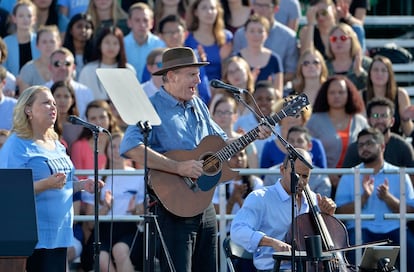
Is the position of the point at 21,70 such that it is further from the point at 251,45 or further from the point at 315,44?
the point at 315,44

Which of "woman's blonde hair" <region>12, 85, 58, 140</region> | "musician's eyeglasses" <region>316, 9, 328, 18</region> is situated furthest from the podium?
"musician's eyeglasses" <region>316, 9, 328, 18</region>

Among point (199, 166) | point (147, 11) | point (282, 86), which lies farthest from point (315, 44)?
point (199, 166)

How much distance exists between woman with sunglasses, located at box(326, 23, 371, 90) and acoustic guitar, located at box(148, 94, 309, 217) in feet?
16.1

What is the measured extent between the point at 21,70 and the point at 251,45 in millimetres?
2656

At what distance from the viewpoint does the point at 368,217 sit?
10.6 meters

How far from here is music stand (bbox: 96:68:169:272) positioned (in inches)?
330

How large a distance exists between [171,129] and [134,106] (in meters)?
0.50

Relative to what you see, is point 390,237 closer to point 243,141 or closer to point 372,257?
point 372,257

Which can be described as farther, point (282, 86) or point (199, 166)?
point (282, 86)

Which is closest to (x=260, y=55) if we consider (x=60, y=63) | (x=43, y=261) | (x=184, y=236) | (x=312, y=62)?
(x=312, y=62)

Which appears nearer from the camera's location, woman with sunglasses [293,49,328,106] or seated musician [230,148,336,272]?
seated musician [230,148,336,272]

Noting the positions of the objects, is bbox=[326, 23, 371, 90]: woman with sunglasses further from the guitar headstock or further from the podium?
the podium

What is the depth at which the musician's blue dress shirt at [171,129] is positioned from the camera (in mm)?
8898

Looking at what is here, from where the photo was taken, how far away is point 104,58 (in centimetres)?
1322
